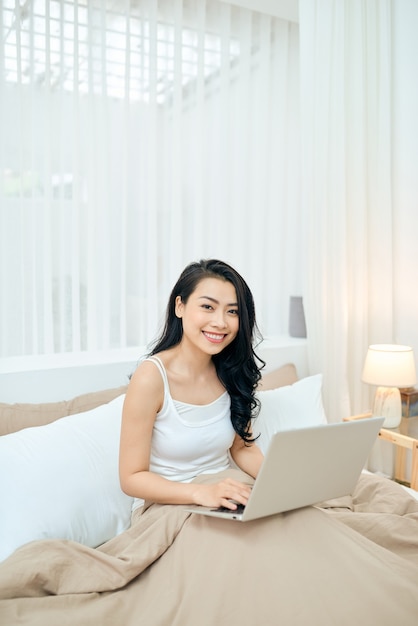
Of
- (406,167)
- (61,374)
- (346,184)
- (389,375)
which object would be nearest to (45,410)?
(61,374)

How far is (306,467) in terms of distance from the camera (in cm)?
130

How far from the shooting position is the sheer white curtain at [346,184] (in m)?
2.54

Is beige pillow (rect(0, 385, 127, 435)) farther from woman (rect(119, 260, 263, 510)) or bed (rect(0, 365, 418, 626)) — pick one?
woman (rect(119, 260, 263, 510))

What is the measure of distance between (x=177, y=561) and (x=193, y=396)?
0.48 meters

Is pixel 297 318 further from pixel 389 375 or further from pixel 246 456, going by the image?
pixel 246 456

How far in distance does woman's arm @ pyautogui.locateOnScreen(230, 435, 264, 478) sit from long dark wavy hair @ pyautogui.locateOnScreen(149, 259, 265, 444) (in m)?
0.03

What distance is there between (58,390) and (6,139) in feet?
3.11

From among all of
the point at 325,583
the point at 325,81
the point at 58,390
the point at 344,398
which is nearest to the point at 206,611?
the point at 325,583

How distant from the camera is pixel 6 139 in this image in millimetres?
2316

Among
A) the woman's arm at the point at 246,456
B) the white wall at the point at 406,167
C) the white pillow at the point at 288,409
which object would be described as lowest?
the woman's arm at the point at 246,456

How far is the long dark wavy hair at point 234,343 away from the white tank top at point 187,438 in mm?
48

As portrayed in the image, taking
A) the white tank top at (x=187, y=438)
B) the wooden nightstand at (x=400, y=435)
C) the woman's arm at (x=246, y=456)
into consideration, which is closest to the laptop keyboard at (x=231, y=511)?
the white tank top at (x=187, y=438)

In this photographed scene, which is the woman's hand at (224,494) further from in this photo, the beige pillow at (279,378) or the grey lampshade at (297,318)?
the grey lampshade at (297,318)

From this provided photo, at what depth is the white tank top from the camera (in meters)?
1.63
